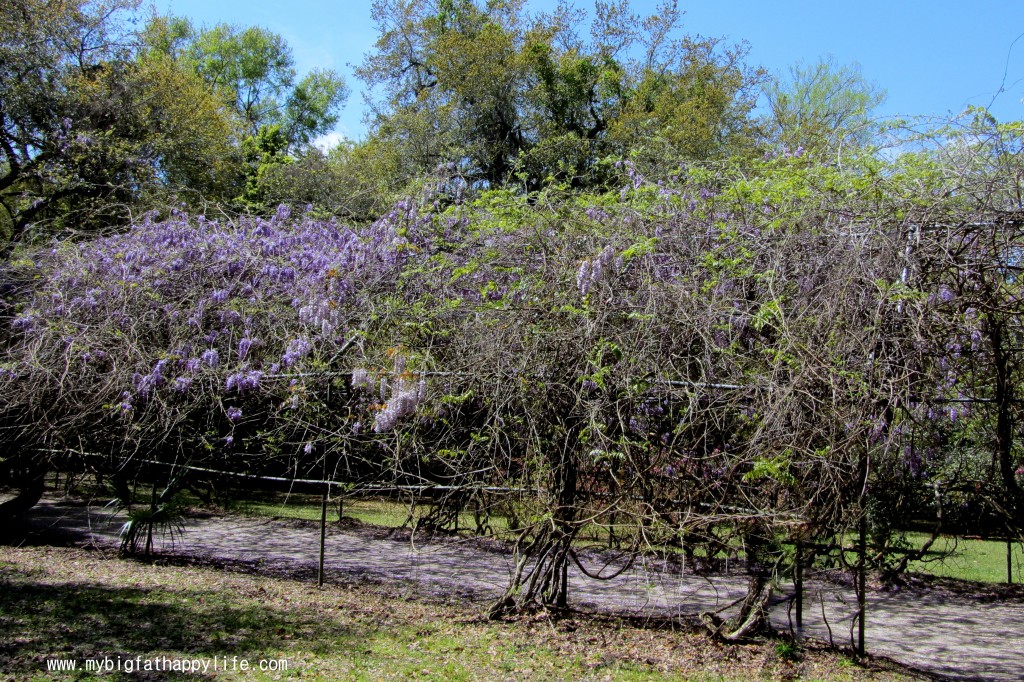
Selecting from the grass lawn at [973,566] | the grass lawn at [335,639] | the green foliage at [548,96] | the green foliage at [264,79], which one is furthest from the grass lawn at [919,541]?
the green foliage at [264,79]

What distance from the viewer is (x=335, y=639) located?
6043mm

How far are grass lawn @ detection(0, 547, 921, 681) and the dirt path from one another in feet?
1.68

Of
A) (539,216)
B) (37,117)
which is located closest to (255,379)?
(539,216)

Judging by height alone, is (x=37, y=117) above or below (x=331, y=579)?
above

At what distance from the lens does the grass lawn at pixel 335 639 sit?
17.6ft

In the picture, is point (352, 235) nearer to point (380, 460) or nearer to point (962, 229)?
point (380, 460)

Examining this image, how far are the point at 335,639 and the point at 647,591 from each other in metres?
2.57

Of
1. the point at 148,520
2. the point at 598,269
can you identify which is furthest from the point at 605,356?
the point at 148,520

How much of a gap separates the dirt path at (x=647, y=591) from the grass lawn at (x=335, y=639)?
1.68 feet

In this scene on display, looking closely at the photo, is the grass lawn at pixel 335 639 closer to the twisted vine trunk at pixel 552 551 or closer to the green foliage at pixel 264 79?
the twisted vine trunk at pixel 552 551

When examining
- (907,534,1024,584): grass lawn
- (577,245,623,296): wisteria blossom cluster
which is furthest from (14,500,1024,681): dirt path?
(577,245,623,296): wisteria blossom cluster

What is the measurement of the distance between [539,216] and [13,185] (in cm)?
1403

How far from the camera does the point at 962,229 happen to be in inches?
207

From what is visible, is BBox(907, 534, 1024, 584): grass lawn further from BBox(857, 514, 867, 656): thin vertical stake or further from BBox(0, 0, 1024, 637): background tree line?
BBox(857, 514, 867, 656): thin vertical stake
